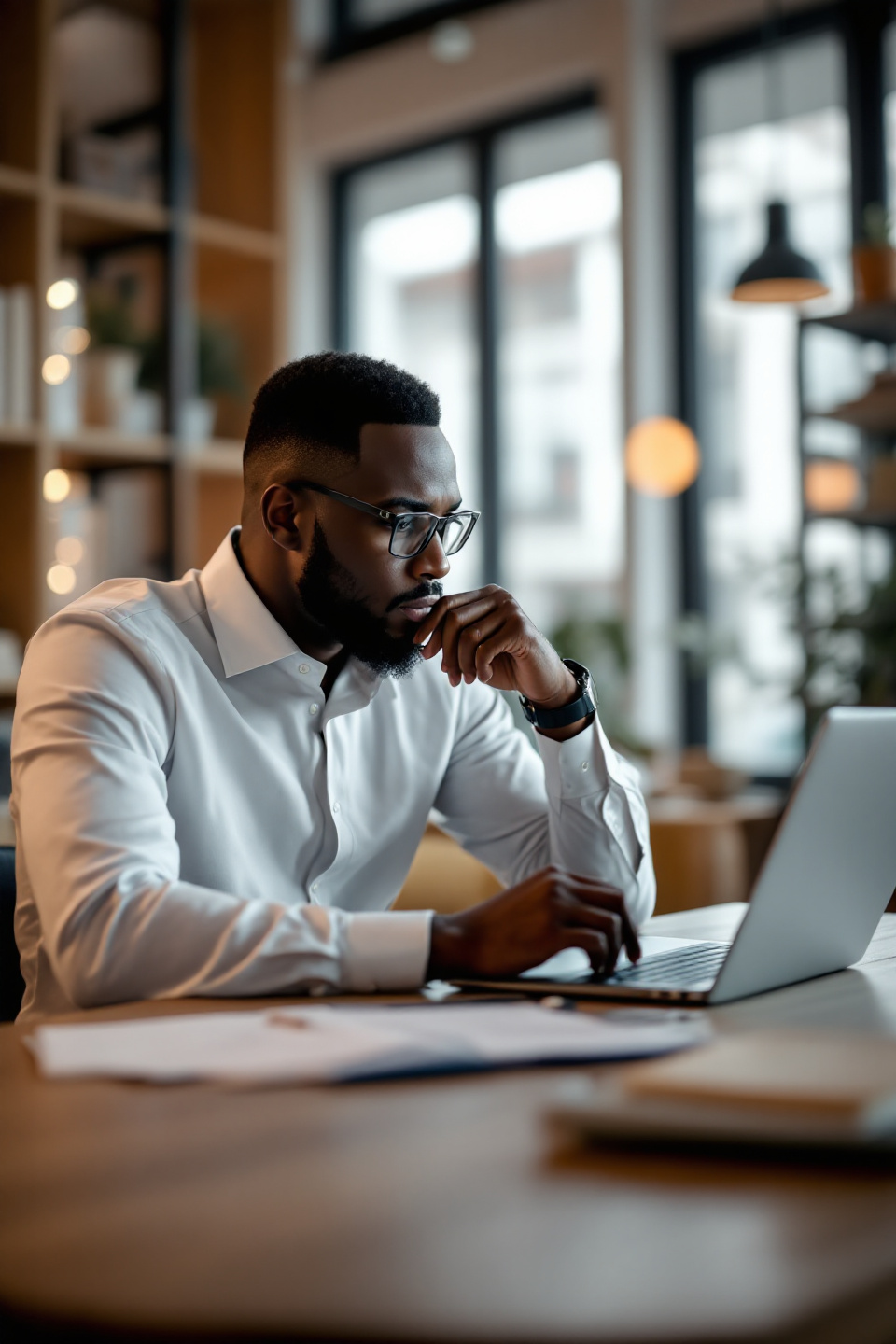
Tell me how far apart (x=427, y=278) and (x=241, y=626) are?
5.07m

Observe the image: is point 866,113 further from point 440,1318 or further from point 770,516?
point 440,1318

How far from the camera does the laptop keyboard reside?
1.12 metres

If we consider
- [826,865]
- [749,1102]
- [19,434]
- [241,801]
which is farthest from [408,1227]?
[19,434]

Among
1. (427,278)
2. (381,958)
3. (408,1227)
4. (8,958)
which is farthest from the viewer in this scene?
(427,278)

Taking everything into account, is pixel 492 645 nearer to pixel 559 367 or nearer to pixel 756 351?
pixel 756 351

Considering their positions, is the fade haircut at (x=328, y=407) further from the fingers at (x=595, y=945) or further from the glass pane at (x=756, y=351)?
the glass pane at (x=756, y=351)

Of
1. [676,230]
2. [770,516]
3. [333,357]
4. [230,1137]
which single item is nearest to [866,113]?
[676,230]

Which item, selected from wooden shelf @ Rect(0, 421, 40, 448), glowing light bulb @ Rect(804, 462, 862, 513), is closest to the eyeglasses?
wooden shelf @ Rect(0, 421, 40, 448)

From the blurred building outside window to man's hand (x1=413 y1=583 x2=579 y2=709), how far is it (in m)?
3.65

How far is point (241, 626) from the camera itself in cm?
156

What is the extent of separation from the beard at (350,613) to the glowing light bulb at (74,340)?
8.08 feet

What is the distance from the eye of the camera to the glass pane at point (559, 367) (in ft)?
18.5

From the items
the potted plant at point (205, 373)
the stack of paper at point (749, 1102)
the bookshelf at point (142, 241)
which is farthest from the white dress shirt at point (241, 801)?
the potted plant at point (205, 373)

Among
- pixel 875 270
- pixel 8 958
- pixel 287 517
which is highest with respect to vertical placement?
pixel 875 270
